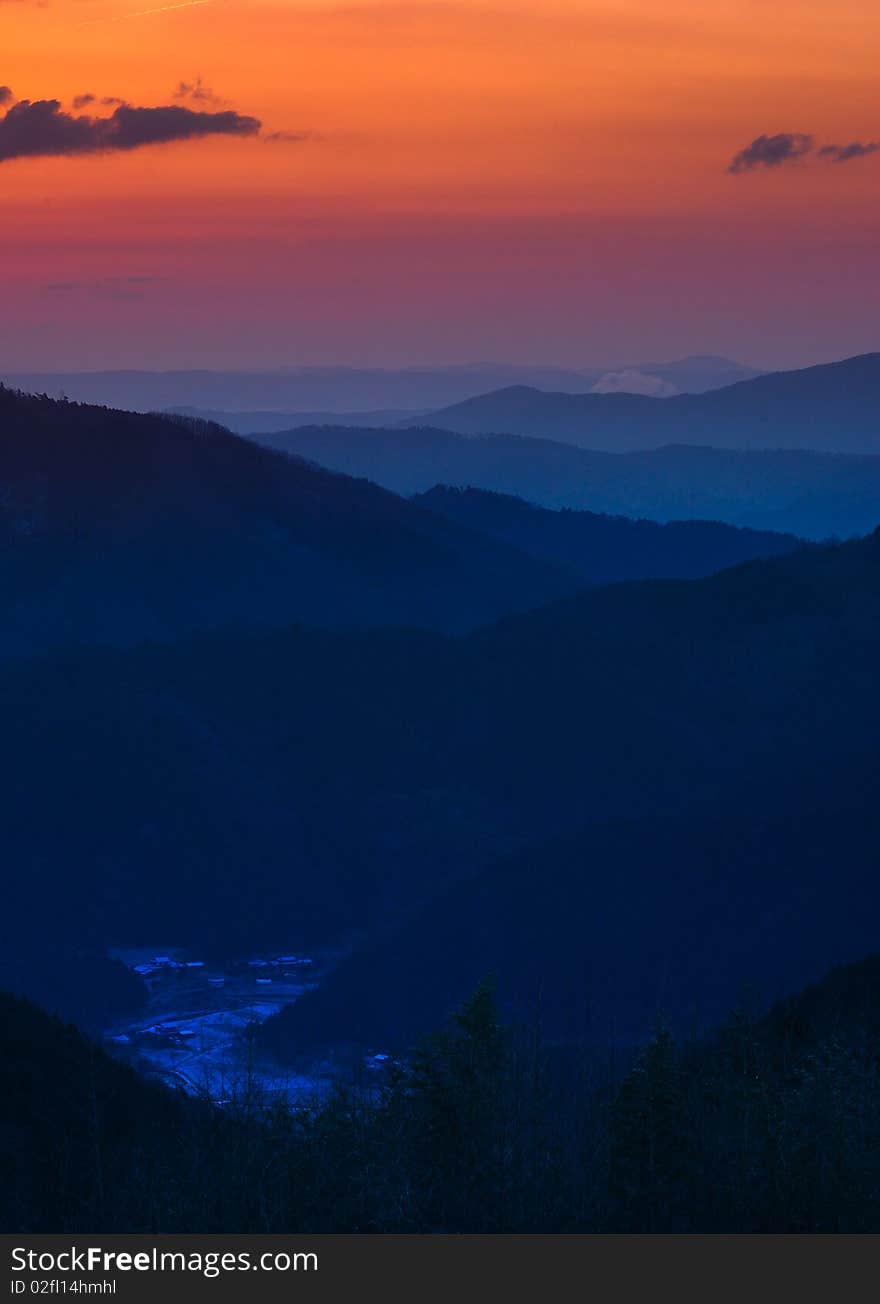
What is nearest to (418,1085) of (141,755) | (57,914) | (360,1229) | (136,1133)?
(360,1229)

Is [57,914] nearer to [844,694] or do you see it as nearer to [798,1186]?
[844,694]

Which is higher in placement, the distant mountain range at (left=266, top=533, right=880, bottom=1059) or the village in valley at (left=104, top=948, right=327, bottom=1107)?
the distant mountain range at (left=266, top=533, right=880, bottom=1059)

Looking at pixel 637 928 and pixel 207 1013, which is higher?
pixel 637 928

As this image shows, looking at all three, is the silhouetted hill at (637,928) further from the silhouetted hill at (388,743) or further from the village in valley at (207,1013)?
the silhouetted hill at (388,743)

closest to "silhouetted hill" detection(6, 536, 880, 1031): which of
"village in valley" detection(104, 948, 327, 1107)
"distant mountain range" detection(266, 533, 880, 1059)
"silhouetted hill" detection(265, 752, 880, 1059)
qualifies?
"distant mountain range" detection(266, 533, 880, 1059)

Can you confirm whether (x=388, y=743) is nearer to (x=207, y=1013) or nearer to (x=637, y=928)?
(x=207, y=1013)

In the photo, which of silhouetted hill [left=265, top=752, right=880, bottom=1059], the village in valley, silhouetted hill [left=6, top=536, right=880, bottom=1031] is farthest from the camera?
silhouetted hill [left=6, top=536, right=880, bottom=1031]

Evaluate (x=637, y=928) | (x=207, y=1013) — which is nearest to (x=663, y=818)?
(x=637, y=928)

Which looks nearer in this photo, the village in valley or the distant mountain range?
the distant mountain range

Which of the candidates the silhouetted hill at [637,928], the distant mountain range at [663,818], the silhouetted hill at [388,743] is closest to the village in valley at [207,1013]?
the silhouetted hill at [637,928]

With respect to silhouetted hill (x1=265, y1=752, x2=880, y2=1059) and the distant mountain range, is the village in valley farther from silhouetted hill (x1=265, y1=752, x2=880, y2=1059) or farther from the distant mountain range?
the distant mountain range

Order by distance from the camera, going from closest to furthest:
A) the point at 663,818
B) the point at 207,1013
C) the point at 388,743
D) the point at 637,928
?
1. the point at 637,928
2. the point at 663,818
3. the point at 207,1013
4. the point at 388,743

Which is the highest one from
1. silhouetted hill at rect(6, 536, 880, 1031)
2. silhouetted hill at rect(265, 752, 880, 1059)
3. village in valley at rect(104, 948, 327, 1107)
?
silhouetted hill at rect(6, 536, 880, 1031)
